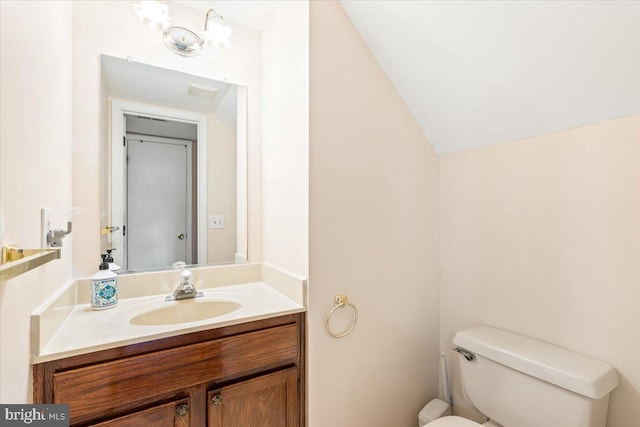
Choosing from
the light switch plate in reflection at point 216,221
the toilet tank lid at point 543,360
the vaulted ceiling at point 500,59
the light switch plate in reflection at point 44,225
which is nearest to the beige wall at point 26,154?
the light switch plate in reflection at point 44,225

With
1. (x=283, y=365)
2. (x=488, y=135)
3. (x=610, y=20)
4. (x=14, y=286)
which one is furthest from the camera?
(x=488, y=135)

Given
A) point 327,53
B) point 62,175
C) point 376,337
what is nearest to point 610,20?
point 327,53

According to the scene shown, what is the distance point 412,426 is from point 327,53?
186 centimetres

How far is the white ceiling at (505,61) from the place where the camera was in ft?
3.10

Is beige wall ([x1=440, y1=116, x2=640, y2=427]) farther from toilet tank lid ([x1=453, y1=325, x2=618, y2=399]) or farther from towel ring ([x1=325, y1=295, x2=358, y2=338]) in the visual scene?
towel ring ([x1=325, y1=295, x2=358, y2=338])

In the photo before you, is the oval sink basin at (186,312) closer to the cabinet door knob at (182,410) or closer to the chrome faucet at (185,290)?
the chrome faucet at (185,290)

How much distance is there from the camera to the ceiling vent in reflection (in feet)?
4.89

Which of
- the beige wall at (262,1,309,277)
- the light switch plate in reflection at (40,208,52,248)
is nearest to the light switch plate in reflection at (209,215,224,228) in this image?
the beige wall at (262,1,309,277)

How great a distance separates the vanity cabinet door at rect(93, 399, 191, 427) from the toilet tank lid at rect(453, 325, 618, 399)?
113cm

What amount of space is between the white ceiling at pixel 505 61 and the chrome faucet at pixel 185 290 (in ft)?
4.41

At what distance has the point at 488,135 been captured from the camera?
4.57 feet

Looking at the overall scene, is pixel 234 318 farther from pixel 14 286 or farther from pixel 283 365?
pixel 14 286

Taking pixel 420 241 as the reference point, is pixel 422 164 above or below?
above

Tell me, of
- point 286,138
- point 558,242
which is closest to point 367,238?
point 286,138
